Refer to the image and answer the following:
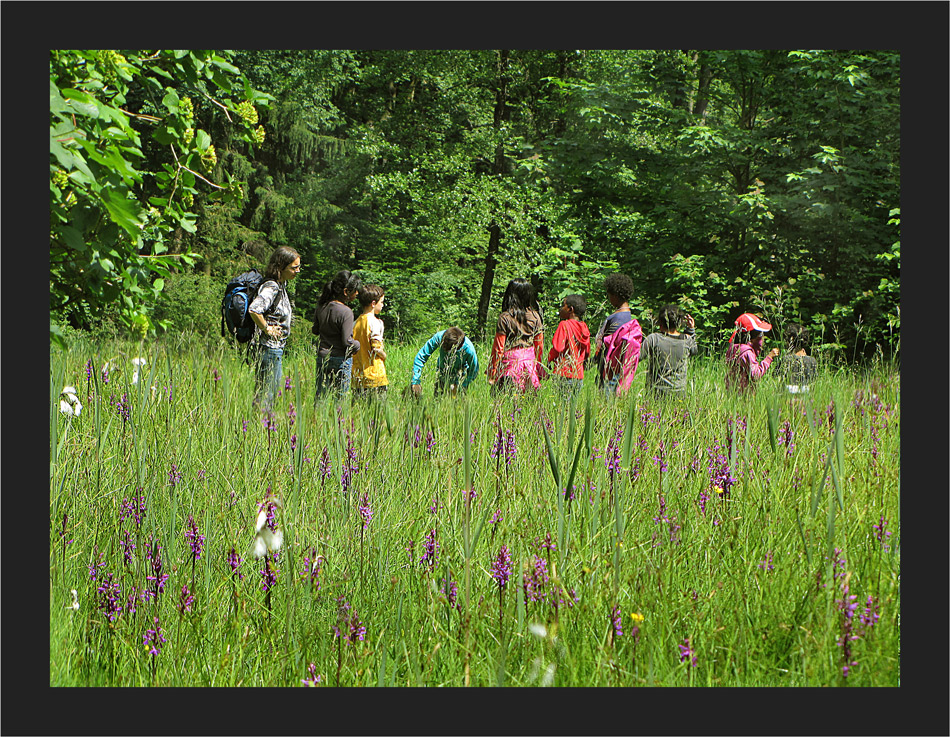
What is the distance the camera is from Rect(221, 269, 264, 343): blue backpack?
4.58 m

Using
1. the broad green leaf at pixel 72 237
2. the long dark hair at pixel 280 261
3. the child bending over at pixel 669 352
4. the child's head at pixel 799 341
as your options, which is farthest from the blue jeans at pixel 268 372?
the child's head at pixel 799 341

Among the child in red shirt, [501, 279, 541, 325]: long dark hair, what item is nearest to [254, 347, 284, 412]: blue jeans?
[501, 279, 541, 325]: long dark hair

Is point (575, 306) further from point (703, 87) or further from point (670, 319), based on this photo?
point (703, 87)

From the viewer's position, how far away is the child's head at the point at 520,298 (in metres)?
4.52

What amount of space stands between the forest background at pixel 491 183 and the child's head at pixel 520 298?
0.46 meters

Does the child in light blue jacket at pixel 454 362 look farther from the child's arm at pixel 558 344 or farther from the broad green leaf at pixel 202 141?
the broad green leaf at pixel 202 141

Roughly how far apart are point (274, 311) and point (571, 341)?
1985 millimetres

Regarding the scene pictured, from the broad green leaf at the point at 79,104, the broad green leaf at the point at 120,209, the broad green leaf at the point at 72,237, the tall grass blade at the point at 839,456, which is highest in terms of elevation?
the broad green leaf at the point at 79,104

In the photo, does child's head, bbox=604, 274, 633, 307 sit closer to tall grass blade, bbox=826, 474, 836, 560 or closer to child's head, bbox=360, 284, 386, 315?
child's head, bbox=360, 284, 386, 315

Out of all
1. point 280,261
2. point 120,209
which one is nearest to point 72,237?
point 120,209

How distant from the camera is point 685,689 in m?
1.64
